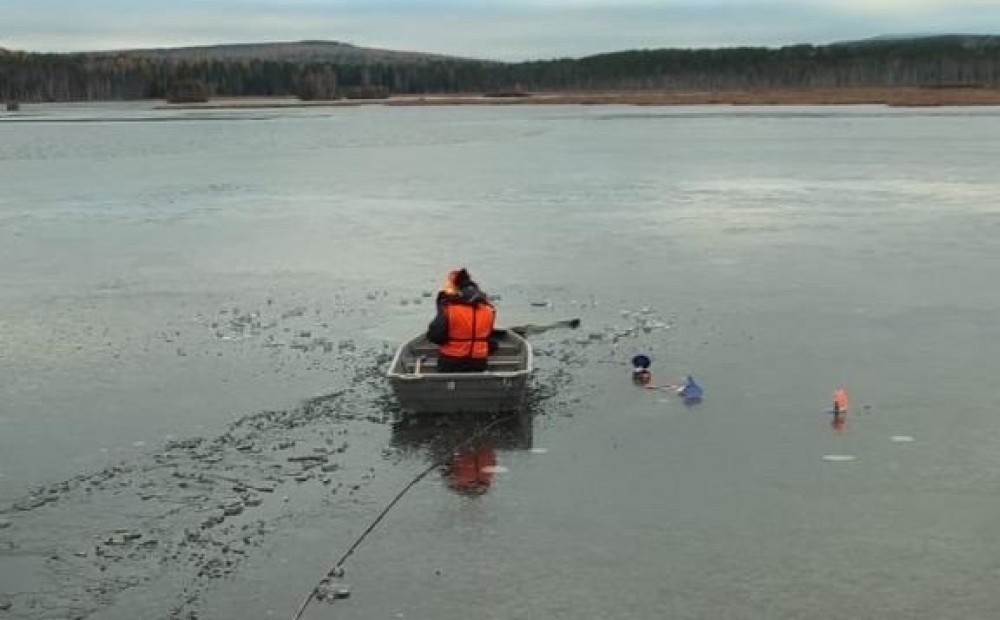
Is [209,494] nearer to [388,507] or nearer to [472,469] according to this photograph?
[388,507]

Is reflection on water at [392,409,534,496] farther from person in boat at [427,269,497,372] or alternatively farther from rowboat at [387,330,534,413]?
person in boat at [427,269,497,372]

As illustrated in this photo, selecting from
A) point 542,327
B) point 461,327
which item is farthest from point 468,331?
point 542,327

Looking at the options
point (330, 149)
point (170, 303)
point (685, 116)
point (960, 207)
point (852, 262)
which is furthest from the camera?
point (685, 116)

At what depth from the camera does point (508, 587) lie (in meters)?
5.74

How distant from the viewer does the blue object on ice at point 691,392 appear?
8945 millimetres

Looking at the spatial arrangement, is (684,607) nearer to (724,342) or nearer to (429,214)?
(724,342)

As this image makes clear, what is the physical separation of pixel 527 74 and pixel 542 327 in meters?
137

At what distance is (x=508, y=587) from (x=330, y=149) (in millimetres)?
35483

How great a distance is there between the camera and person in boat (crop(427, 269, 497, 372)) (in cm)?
876

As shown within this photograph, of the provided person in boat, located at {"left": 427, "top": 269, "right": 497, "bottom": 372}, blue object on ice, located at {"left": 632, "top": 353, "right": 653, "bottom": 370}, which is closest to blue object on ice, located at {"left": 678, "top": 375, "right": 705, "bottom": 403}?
blue object on ice, located at {"left": 632, "top": 353, "right": 653, "bottom": 370}

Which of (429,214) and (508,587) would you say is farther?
(429,214)

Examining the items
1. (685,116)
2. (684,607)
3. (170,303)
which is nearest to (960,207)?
(170,303)

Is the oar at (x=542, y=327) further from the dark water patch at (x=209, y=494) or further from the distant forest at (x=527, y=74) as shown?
the distant forest at (x=527, y=74)

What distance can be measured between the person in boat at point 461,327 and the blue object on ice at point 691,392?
147 centimetres
